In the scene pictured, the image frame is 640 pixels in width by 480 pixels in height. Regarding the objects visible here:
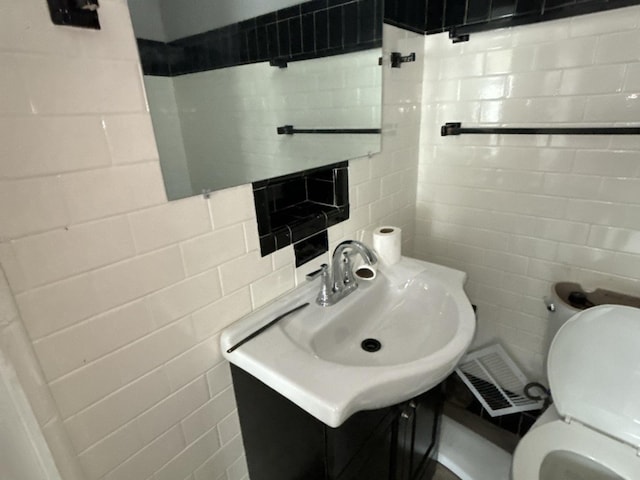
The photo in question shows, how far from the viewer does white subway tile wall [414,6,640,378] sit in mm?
1118

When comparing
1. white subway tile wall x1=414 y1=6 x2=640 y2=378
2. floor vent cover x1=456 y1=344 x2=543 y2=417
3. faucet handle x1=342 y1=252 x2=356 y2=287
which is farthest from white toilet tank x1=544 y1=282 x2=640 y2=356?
faucet handle x1=342 y1=252 x2=356 y2=287

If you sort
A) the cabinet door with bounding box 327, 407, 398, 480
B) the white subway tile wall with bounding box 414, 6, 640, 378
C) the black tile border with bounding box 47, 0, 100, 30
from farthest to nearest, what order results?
the white subway tile wall with bounding box 414, 6, 640, 378, the cabinet door with bounding box 327, 407, 398, 480, the black tile border with bounding box 47, 0, 100, 30

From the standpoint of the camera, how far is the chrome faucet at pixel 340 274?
102 centimetres

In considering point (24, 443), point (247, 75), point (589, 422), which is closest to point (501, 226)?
point (589, 422)

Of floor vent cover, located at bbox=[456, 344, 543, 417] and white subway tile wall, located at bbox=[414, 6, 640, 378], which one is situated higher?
white subway tile wall, located at bbox=[414, 6, 640, 378]

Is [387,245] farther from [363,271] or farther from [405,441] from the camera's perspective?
[405,441]

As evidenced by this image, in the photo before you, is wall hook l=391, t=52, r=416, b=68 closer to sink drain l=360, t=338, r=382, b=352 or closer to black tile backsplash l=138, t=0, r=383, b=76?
black tile backsplash l=138, t=0, r=383, b=76

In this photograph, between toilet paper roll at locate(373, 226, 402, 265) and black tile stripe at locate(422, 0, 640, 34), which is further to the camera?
toilet paper roll at locate(373, 226, 402, 265)

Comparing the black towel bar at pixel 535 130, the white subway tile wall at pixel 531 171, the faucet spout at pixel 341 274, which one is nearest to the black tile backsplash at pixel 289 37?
the white subway tile wall at pixel 531 171

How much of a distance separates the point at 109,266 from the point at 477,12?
1.43 meters

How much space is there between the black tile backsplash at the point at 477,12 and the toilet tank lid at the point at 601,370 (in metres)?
0.93

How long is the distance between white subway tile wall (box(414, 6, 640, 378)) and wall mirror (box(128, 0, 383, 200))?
1.15ft

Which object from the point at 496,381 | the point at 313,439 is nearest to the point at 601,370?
the point at 496,381

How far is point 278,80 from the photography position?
1339mm
